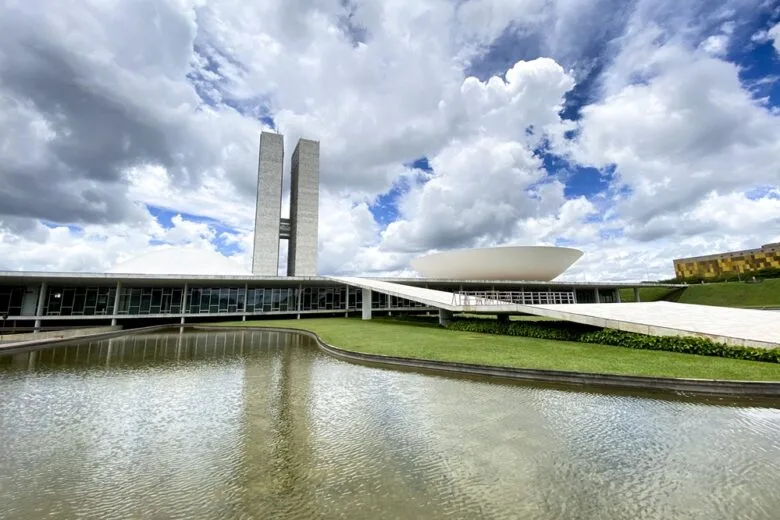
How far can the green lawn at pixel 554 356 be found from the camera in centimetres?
813

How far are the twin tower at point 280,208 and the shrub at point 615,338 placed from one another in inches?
1066

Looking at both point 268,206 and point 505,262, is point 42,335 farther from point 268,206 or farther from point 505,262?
point 505,262

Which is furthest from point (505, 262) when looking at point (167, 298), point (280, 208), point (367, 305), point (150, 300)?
point (150, 300)

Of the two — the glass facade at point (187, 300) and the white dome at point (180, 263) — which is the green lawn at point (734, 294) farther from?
the white dome at point (180, 263)

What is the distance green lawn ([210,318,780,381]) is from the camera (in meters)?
8.13

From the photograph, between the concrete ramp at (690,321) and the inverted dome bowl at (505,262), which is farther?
the inverted dome bowl at (505,262)

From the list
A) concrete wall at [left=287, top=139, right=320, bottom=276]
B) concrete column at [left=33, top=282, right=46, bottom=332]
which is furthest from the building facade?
concrete wall at [left=287, top=139, right=320, bottom=276]

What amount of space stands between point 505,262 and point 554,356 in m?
29.2

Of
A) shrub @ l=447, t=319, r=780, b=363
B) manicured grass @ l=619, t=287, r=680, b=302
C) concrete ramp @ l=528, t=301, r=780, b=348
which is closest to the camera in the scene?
shrub @ l=447, t=319, r=780, b=363

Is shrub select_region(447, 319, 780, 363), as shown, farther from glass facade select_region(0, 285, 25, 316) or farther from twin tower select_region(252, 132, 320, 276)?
glass facade select_region(0, 285, 25, 316)

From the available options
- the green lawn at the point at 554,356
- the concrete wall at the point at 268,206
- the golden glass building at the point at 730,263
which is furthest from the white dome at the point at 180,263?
the golden glass building at the point at 730,263

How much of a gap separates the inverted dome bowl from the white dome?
2422 centimetres

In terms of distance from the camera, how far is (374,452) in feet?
14.8

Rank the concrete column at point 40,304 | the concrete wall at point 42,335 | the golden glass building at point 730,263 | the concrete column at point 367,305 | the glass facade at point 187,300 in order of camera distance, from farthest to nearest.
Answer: the golden glass building at point 730,263 < the concrete column at point 367,305 < the glass facade at point 187,300 < the concrete column at point 40,304 < the concrete wall at point 42,335
